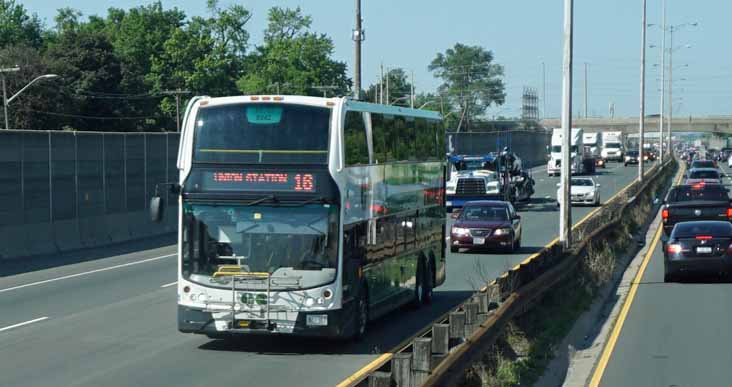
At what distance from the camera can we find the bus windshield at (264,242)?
14875 millimetres

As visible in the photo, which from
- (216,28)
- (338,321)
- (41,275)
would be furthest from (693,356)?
(216,28)

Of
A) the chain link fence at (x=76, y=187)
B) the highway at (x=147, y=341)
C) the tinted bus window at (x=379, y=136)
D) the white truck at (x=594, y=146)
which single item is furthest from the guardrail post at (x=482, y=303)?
the white truck at (x=594, y=146)

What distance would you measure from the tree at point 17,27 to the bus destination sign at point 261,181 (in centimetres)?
10894

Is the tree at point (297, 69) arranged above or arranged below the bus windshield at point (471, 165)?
above

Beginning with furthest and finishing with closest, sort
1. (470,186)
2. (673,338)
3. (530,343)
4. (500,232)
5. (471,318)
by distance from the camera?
1. (470,186)
2. (500,232)
3. (673,338)
4. (530,343)
5. (471,318)

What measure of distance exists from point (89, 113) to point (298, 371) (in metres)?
87.4

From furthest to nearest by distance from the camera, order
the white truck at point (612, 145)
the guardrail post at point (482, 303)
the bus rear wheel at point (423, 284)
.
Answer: the white truck at point (612, 145), the bus rear wheel at point (423, 284), the guardrail post at point (482, 303)

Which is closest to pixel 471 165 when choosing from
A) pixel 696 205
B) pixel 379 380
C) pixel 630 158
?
pixel 696 205

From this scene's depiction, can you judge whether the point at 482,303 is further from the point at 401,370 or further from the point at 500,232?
the point at 500,232

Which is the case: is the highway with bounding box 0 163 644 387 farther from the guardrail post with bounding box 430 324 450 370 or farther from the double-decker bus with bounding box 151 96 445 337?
the guardrail post with bounding box 430 324 450 370

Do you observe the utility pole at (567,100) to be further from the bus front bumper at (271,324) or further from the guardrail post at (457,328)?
the guardrail post at (457,328)

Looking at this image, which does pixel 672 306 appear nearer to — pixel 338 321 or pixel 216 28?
pixel 338 321

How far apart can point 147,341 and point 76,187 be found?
57.9 feet

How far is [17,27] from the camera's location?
123000mm
